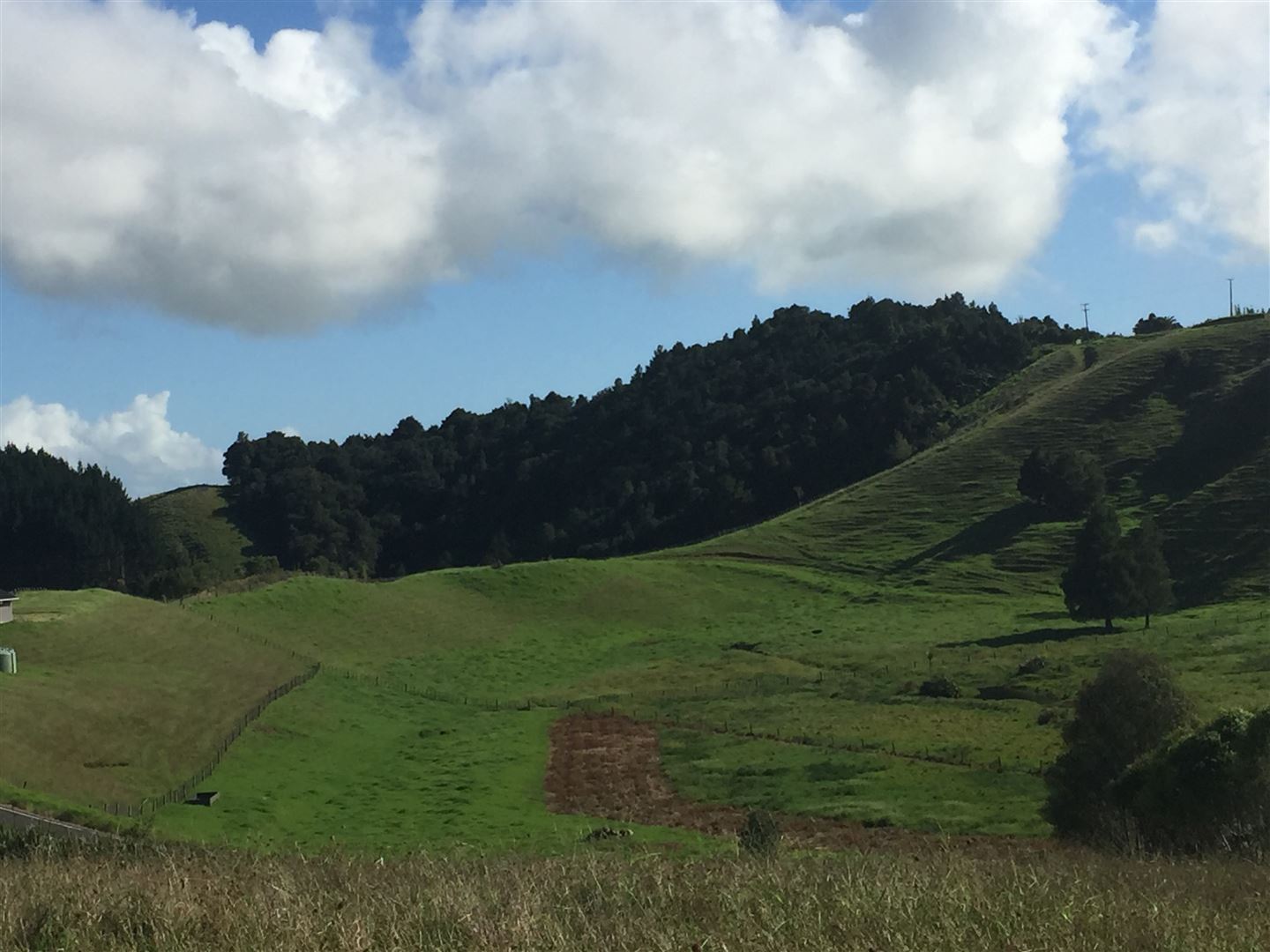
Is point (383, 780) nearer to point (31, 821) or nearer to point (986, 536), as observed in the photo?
point (31, 821)

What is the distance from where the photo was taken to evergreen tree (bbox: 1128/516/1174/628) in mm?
89812

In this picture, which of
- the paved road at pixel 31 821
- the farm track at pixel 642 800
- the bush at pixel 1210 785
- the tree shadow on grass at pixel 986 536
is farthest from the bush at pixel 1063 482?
the paved road at pixel 31 821

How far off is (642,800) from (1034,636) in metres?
47.5

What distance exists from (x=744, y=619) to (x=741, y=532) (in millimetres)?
40913

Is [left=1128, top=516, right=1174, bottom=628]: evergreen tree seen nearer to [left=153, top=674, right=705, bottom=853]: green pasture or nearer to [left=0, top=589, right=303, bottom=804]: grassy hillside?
[left=153, top=674, right=705, bottom=853]: green pasture

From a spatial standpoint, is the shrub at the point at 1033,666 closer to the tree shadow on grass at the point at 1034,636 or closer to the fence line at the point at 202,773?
the tree shadow on grass at the point at 1034,636

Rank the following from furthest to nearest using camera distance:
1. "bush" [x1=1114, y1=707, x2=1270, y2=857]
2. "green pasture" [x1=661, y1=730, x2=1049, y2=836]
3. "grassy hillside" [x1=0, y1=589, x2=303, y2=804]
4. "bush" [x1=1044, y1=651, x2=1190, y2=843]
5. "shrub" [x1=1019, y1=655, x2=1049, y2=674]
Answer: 1. "shrub" [x1=1019, y1=655, x2=1049, y2=674]
2. "grassy hillside" [x1=0, y1=589, x2=303, y2=804]
3. "green pasture" [x1=661, y1=730, x2=1049, y2=836]
4. "bush" [x1=1044, y1=651, x2=1190, y2=843]
5. "bush" [x1=1114, y1=707, x2=1270, y2=857]

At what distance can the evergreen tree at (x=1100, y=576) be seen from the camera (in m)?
89.2

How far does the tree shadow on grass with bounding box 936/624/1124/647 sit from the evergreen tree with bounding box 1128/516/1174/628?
136 inches

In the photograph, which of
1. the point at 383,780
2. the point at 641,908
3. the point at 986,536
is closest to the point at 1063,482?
the point at 986,536

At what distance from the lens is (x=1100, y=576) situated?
296ft

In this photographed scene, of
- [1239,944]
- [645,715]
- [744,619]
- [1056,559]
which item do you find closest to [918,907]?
[1239,944]

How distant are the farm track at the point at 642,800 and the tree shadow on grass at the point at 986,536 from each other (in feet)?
206

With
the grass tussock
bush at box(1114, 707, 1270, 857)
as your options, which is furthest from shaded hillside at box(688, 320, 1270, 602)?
the grass tussock
